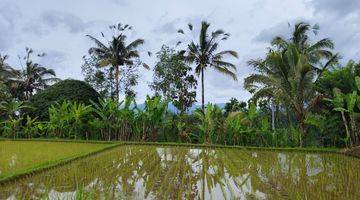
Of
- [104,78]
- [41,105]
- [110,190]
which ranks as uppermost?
[104,78]

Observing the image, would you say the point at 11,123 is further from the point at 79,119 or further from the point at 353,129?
the point at 353,129

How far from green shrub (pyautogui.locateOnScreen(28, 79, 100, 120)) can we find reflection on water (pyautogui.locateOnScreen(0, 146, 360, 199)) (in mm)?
8669

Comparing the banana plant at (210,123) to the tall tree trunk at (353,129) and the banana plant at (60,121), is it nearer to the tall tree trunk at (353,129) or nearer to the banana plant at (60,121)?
the tall tree trunk at (353,129)

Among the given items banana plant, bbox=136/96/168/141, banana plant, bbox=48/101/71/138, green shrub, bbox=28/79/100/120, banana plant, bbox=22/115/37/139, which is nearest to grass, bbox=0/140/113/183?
banana plant, bbox=136/96/168/141

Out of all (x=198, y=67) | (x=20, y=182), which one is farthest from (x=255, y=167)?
→ (x=198, y=67)

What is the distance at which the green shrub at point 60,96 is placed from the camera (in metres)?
17.7

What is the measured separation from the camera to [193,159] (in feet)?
31.0

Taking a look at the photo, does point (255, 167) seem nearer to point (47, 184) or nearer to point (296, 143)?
point (47, 184)

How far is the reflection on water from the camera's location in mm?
5266

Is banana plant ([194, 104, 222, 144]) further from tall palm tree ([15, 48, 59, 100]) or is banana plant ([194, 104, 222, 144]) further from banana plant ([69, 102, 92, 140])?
tall palm tree ([15, 48, 59, 100])

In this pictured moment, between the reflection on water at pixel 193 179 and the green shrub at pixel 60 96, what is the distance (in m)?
8.67

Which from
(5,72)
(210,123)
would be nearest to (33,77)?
(5,72)

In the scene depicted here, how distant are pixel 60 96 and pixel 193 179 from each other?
1259cm

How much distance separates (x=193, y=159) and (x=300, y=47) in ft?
39.1
